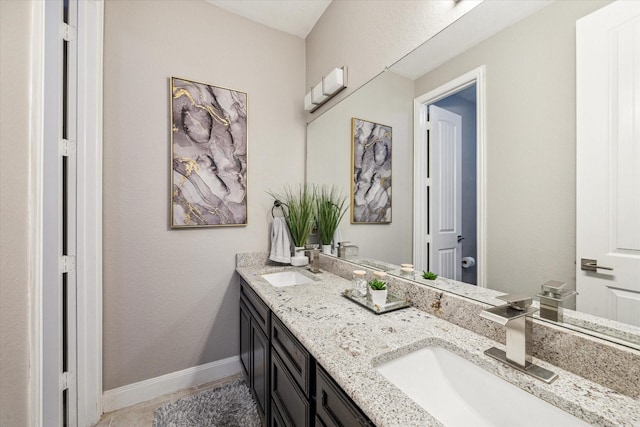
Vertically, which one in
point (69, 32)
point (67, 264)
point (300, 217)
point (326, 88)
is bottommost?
point (67, 264)

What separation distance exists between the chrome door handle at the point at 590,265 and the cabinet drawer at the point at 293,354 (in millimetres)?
818

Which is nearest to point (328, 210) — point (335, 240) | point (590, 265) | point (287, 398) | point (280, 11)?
point (335, 240)

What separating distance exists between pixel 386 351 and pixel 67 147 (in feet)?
6.17

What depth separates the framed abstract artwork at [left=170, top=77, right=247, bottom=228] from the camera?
1.81 meters

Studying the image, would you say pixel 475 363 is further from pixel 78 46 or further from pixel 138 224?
pixel 78 46

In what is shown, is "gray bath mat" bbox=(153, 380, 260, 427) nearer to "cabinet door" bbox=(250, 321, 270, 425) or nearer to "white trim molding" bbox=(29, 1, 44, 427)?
"cabinet door" bbox=(250, 321, 270, 425)

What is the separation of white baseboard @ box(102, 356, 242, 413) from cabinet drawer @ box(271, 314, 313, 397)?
1021mm

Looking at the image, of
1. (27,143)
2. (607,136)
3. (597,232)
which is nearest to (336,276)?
(597,232)

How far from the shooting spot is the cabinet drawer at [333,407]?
65 centimetres

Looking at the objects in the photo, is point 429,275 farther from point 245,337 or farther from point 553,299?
point 245,337

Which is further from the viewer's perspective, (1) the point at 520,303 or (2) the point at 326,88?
(2) the point at 326,88

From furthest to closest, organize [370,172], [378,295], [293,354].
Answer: [370,172], [378,295], [293,354]

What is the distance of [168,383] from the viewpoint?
5.97 feet

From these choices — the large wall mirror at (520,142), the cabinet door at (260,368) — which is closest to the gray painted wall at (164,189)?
the cabinet door at (260,368)
